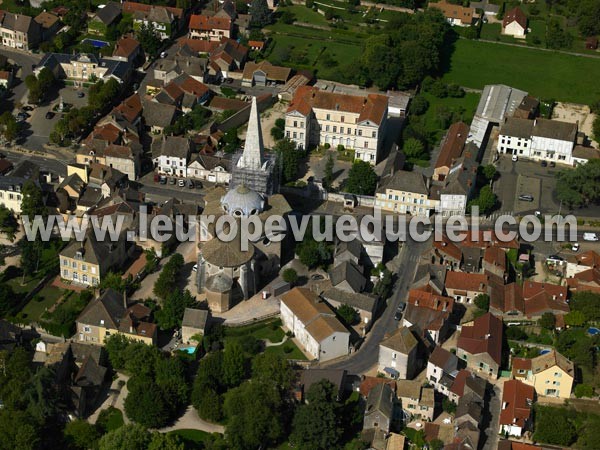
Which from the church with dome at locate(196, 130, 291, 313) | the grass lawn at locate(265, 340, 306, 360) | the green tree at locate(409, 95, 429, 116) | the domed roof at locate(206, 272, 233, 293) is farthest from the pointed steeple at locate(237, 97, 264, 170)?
the green tree at locate(409, 95, 429, 116)

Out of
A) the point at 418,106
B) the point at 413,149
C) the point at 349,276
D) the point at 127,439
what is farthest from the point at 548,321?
the point at 418,106

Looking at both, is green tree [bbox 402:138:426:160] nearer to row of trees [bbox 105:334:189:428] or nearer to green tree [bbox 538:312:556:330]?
green tree [bbox 538:312:556:330]

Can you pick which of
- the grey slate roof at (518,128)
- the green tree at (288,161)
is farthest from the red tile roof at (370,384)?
the grey slate roof at (518,128)

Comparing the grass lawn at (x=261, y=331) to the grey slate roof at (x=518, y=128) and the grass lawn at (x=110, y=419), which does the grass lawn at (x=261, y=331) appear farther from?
the grey slate roof at (x=518, y=128)

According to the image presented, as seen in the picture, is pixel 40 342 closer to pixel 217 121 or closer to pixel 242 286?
pixel 242 286

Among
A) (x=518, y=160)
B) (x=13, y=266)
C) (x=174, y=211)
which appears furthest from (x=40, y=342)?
(x=518, y=160)
